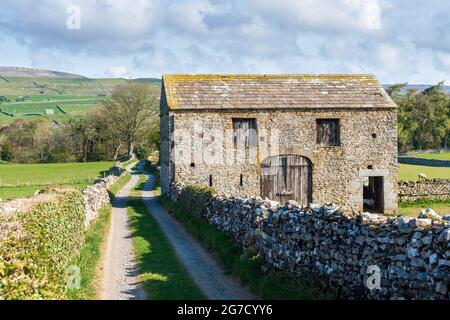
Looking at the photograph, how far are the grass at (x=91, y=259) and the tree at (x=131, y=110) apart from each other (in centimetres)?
5480

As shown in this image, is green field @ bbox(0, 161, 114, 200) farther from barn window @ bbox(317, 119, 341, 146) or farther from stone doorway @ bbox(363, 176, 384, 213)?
stone doorway @ bbox(363, 176, 384, 213)

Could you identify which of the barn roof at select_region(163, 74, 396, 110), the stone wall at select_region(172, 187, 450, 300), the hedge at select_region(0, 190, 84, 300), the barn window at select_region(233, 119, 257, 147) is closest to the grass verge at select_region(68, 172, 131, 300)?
the hedge at select_region(0, 190, 84, 300)

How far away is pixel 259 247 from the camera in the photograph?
13922 mm

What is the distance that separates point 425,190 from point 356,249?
26611 millimetres

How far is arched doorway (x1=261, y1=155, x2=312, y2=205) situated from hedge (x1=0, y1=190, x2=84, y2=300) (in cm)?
1458

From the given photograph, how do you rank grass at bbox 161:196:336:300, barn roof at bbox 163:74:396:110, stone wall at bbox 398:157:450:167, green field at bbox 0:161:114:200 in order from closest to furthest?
grass at bbox 161:196:336:300 < barn roof at bbox 163:74:396:110 < green field at bbox 0:161:114:200 < stone wall at bbox 398:157:450:167

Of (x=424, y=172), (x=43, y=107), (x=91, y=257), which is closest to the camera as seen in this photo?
(x=91, y=257)

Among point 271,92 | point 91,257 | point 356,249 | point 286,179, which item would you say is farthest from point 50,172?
point 356,249

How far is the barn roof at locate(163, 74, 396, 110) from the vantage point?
2977 centimetres

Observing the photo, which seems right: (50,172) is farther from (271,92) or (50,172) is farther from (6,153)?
(271,92)

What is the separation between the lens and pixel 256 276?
1288 cm
